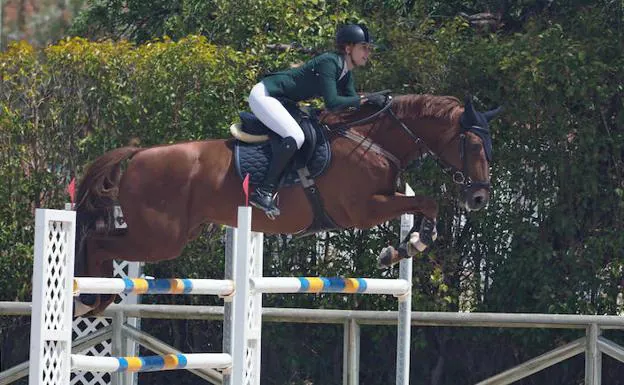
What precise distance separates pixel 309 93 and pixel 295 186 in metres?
0.49

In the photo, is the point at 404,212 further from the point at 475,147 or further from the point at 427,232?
the point at 475,147

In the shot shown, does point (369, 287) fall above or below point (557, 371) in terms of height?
above

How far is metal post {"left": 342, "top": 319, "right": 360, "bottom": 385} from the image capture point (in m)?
7.88

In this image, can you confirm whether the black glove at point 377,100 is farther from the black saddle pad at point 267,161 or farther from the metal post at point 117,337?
the metal post at point 117,337

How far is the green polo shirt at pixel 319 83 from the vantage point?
6.84 m

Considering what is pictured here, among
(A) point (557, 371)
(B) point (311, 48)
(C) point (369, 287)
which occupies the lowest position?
(A) point (557, 371)

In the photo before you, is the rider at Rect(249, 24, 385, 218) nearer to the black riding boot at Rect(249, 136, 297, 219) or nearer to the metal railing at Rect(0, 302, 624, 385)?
the black riding boot at Rect(249, 136, 297, 219)

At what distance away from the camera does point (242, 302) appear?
231 inches

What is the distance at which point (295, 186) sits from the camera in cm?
704

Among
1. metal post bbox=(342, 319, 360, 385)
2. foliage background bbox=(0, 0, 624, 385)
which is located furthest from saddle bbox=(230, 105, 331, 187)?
foliage background bbox=(0, 0, 624, 385)

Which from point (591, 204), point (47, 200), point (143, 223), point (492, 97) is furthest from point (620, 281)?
point (47, 200)

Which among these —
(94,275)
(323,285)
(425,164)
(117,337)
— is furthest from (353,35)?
(117,337)

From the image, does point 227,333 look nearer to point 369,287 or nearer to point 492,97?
point 369,287

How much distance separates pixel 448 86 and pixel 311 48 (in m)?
1.13
